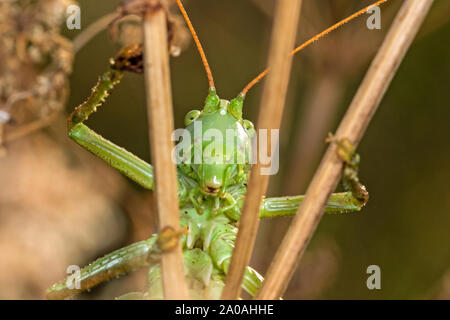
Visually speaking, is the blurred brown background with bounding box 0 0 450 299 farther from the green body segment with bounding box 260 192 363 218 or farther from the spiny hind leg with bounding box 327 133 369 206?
the spiny hind leg with bounding box 327 133 369 206

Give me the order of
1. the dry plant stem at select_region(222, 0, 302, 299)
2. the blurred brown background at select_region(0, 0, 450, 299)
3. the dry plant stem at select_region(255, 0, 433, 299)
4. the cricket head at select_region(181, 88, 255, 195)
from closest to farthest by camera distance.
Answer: the dry plant stem at select_region(222, 0, 302, 299) → the dry plant stem at select_region(255, 0, 433, 299) → the cricket head at select_region(181, 88, 255, 195) → the blurred brown background at select_region(0, 0, 450, 299)

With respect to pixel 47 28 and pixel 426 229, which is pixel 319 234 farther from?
pixel 47 28

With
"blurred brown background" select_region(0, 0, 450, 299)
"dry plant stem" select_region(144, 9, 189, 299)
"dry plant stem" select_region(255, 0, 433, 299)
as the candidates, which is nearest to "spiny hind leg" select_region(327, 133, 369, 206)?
"dry plant stem" select_region(255, 0, 433, 299)

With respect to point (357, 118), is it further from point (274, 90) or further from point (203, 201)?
point (203, 201)

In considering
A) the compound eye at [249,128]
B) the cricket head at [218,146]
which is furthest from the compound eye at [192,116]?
the compound eye at [249,128]

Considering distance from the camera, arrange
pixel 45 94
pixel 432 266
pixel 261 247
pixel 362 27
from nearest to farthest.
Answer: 1. pixel 45 94
2. pixel 362 27
3. pixel 261 247
4. pixel 432 266
